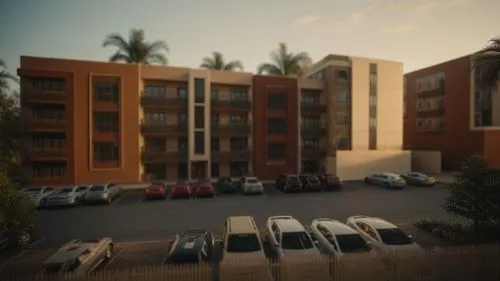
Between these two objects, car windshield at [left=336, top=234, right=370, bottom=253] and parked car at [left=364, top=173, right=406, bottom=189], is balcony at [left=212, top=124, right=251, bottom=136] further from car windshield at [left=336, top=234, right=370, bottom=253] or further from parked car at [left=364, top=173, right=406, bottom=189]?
car windshield at [left=336, top=234, right=370, bottom=253]

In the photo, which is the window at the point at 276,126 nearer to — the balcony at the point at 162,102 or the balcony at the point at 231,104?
the balcony at the point at 231,104

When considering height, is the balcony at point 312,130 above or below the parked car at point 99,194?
above

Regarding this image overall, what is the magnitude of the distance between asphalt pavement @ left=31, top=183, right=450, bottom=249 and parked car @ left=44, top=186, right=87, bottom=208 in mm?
697

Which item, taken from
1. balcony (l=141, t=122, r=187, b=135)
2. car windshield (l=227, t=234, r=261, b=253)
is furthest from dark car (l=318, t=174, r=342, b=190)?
car windshield (l=227, t=234, r=261, b=253)

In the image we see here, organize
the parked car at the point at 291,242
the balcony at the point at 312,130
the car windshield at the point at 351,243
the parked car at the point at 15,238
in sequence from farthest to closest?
the balcony at the point at 312,130, the parked car at the point at 15,238, the car windshield at the point at 351,243, the parked car at the point at 291,242

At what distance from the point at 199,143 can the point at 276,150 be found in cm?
1037

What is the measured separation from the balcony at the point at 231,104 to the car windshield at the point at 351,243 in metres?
26.8

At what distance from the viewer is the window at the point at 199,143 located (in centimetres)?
3471

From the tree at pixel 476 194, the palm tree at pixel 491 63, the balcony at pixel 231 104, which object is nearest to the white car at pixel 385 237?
the tree at pixel 476 194

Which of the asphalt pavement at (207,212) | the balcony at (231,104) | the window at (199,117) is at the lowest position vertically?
the asphalt pavement at (207,212)

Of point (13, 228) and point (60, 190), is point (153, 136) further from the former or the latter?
point (13, 228)

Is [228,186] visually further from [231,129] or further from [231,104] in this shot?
[231,104]

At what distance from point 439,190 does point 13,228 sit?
34593 mm

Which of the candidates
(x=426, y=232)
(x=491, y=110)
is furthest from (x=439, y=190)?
(x=491, y=110)
